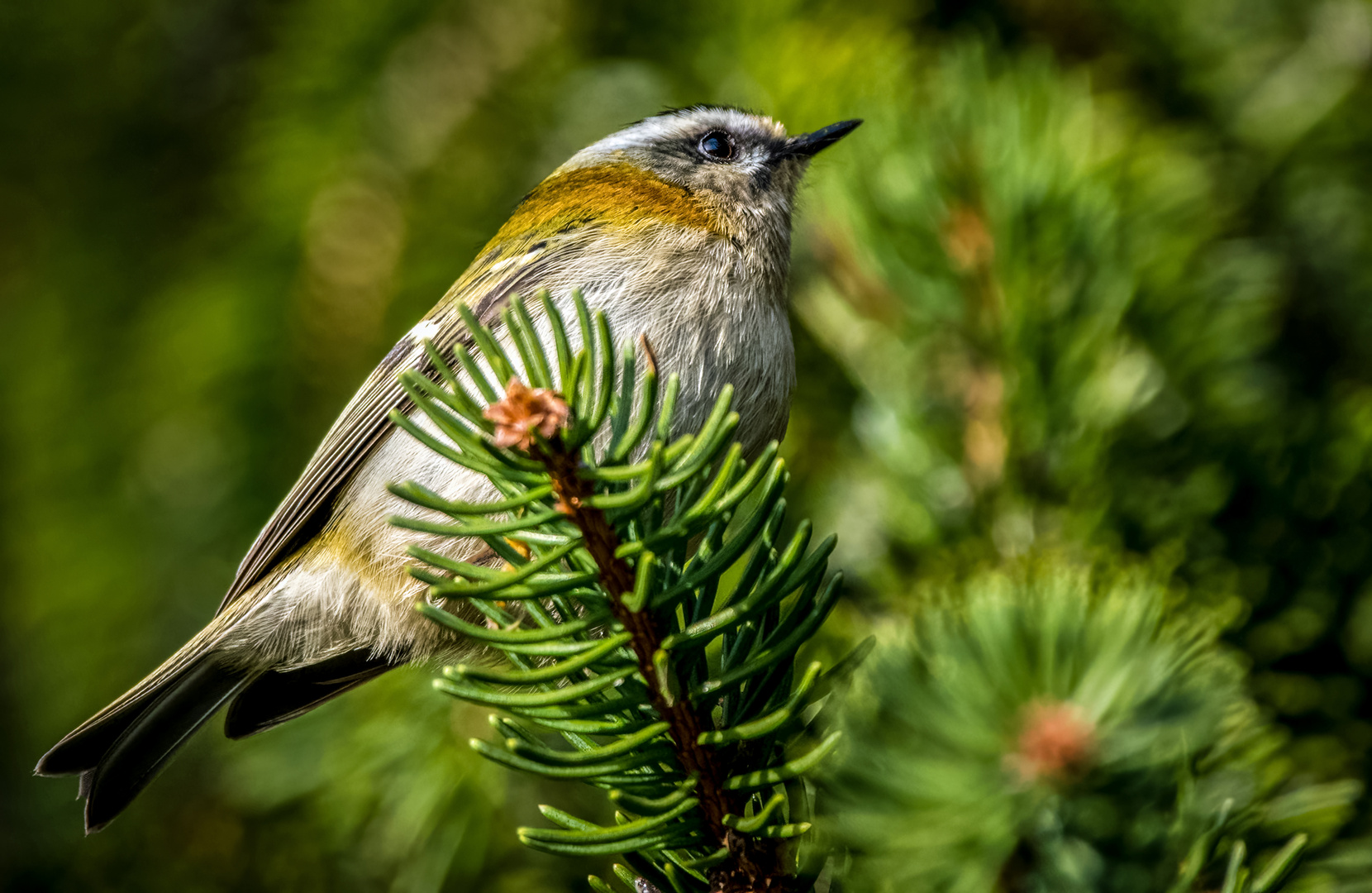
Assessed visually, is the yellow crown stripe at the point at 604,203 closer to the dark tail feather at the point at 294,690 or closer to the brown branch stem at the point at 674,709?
the dark tail feather at the point at 294,690

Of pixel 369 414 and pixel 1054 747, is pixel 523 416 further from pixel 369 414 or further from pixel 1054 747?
pixel 369 414

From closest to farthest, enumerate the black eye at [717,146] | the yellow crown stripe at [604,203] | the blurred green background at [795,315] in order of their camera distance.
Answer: the blurred green background at [795,315], the yellow crown stripe at [604,203], the black eye at [717,146]

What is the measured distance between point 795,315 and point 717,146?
51 centimetres

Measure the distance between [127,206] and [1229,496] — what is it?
1.97 metres

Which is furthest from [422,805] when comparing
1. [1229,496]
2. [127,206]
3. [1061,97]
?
[127,206]

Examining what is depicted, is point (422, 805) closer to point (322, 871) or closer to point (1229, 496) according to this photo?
point (322, 871)

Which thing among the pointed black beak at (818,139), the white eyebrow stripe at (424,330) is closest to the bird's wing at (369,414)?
the white eyebrow stripe at (424,330)

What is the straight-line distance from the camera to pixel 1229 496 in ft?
4.33

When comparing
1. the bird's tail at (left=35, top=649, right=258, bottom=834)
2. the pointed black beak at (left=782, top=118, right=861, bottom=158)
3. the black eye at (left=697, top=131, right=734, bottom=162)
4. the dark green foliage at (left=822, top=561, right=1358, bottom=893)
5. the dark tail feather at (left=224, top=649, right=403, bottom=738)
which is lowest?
the dark green foliage at (left=822, top=561, right=1358, bottom=893)

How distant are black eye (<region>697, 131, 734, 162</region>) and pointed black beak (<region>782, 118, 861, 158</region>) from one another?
6.6 inches

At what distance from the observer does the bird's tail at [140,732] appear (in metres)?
1.52

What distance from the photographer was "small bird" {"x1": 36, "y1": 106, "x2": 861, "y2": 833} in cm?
149

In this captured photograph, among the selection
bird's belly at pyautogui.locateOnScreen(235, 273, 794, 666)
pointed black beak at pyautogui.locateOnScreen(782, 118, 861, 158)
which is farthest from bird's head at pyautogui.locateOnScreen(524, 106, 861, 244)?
bird's belly at pyautogui.locateOnScreen(235, 273, 794, 666)

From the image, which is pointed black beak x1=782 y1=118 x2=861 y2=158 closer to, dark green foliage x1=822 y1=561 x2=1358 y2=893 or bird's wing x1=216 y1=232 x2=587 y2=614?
bird's wing x1=216 y1=232 x2=587 y2=614
